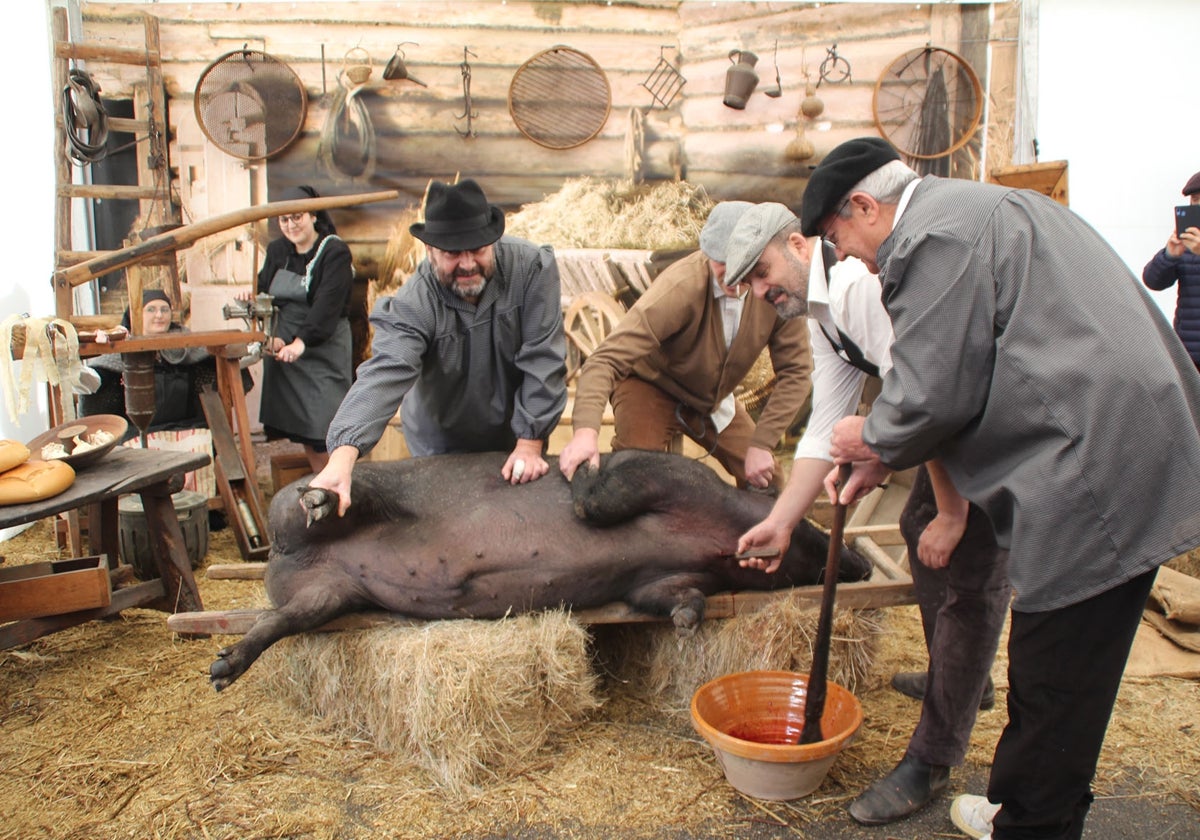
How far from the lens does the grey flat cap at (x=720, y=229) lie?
141 inches

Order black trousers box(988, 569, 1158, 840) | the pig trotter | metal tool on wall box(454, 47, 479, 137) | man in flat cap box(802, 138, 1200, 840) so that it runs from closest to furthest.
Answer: man in flat cap box(802, 138, 1200, 840) < black trousers box(988, 569, 1158, 840) < the pig trotter < metal tool on wall box(454, 47, 479, 137)

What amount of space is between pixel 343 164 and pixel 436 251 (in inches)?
114

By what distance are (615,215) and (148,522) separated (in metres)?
3.36

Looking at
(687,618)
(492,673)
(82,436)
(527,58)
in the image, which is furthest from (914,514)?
(527,58)

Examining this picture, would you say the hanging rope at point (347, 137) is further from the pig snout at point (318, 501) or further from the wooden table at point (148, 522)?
the pig snout at point (318, 501)

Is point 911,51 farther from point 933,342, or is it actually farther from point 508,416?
point 933,342

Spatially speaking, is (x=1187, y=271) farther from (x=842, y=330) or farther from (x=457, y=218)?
(x=457, y=218)

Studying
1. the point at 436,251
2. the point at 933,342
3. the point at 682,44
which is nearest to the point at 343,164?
the point at 682,44

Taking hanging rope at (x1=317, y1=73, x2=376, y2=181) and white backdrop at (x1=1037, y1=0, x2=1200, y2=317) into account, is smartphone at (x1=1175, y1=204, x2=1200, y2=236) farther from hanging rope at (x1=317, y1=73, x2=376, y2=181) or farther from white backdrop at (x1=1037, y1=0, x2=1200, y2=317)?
hanging rope at (x1=317, y1=73, x2=376, y2=181)

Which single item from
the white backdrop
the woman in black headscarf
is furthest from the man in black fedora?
the white backdrop

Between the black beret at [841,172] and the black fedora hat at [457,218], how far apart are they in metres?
1.44

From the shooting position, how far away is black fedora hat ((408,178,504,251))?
3.22 metres

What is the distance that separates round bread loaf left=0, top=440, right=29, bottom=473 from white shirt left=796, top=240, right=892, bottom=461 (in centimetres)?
286

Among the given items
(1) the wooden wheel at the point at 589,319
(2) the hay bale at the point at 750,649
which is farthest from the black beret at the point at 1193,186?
(1) the wooden wheel at the point at 589,319
